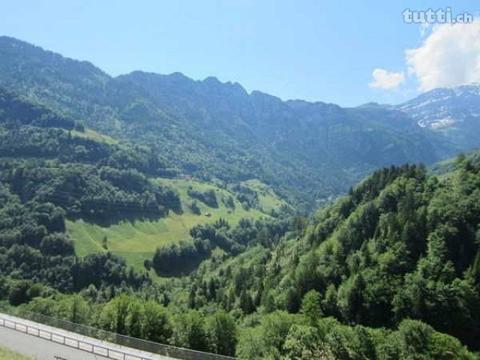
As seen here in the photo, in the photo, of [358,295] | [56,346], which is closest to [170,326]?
[56,346]

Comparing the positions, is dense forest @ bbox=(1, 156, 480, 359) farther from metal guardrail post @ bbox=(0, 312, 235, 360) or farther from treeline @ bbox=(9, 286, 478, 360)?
metal guardrail post @ bbox=(0, 312, 235, 360)

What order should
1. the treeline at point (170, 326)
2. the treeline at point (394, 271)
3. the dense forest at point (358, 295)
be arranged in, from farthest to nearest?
the treeline at point (394, 271) < the dense forest at point (358, 295) < the treeline at point (170, 326)

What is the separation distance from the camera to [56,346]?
6538 centimetres

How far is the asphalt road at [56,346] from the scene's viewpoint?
59531mm

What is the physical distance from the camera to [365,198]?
613 feet

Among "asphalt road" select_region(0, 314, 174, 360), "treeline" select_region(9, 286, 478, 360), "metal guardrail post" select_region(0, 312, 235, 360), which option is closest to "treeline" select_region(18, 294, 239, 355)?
"treeline" select_region(9, 286, 478, 360)

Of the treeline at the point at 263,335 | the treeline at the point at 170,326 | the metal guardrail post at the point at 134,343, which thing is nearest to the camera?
the metal guardrail post at the point at 134,343

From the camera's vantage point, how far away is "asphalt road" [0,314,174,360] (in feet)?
195

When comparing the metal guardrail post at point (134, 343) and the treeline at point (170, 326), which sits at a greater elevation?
the metal guardrail post at point (134, 343)

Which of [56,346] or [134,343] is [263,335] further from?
[56,346]

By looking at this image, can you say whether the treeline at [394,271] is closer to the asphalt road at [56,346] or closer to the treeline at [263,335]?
the treeline at [263,335]

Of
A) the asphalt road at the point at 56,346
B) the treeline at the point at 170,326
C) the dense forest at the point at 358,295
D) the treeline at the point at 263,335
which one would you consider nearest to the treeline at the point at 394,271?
the dense forest at the point at 358,295

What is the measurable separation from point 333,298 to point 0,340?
92.3 meters

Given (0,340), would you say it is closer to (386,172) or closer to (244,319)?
(244,319)
